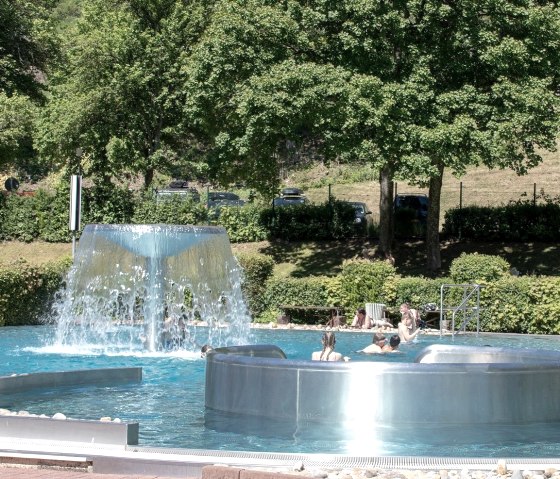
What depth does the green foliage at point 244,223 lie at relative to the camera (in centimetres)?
4444

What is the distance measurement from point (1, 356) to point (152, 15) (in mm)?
28385

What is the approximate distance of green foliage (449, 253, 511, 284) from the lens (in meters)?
30.3

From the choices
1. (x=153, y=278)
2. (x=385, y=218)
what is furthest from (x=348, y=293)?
(x=153, y=278)

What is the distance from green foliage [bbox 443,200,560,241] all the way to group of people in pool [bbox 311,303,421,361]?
12.6 metres

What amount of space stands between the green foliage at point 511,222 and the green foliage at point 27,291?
56.5 feet

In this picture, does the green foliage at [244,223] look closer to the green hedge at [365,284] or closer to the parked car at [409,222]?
the parked car at [409,222]

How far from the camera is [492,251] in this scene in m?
40.4

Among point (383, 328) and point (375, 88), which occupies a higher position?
point (375, 88)

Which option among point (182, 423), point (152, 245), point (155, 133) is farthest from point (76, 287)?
point (155, 133)

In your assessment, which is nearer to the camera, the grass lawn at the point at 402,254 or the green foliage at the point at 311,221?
the grass lawn at the point at 402,254

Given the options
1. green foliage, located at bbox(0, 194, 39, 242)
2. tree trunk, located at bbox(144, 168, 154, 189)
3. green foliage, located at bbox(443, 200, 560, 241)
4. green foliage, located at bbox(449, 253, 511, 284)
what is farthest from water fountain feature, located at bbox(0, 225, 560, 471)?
tree trunk, located at bbox(144, 168, 154, 189)

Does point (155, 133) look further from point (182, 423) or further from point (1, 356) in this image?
point (182, 423)

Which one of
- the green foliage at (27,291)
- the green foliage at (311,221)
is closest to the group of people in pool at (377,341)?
the green foliage at (27,291)

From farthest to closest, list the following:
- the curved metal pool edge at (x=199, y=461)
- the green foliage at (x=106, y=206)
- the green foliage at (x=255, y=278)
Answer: the green foliage at (x=106, y=206), the green foliage at (x=255, y=278), the curved metal pool edge at (x=199, y=461)
